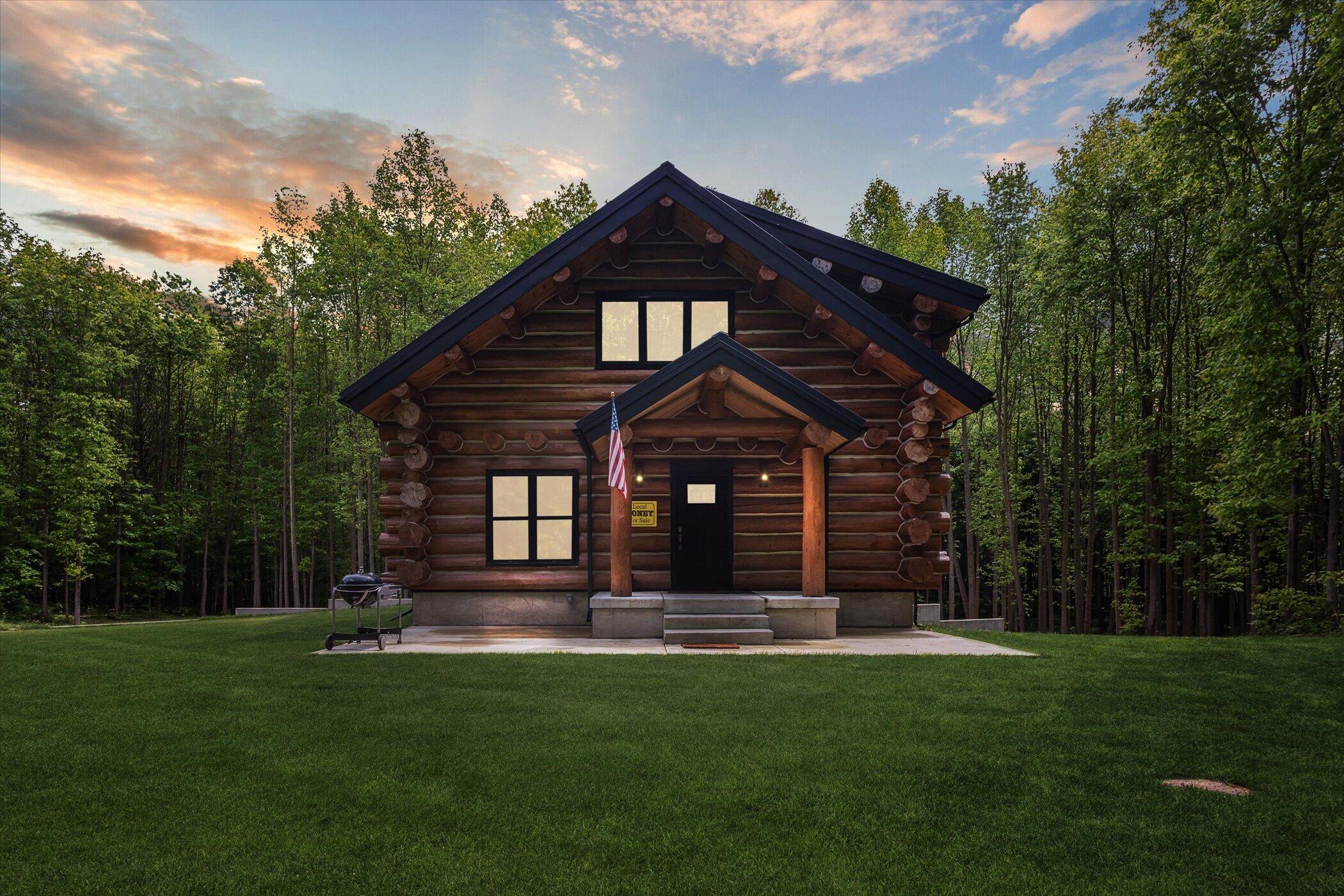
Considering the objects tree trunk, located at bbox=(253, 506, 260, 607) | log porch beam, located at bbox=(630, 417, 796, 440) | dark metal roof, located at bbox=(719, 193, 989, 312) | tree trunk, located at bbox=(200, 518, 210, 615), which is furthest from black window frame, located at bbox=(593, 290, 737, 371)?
tree trunk, located at bbox=(200, 518, 210, 615)

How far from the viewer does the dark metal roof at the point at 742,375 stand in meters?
10.7

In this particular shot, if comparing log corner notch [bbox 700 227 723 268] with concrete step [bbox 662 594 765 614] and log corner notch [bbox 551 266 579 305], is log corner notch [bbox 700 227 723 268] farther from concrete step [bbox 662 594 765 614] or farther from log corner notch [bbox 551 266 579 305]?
concrete step [bbox 662 594 765 614]

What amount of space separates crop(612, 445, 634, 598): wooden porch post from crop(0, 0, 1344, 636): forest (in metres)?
11.8

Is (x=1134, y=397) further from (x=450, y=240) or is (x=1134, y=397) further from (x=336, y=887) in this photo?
(x=450, y=240)

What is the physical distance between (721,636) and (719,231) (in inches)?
279

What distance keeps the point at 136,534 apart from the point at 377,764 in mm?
28972

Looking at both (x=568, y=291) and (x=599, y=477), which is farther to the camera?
(x=568, y=291)

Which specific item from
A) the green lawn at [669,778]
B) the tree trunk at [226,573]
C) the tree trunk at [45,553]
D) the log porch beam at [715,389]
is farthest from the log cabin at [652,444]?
the tree trunk at [226,573]

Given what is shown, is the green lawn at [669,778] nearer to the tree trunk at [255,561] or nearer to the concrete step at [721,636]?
the concrete step at [721,636]

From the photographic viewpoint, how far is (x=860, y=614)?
12.9 metres

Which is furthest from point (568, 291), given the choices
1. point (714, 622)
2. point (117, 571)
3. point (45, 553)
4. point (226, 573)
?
point (226, 573)

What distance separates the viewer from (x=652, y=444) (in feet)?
42.3

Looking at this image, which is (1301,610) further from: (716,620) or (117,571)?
(117,571)

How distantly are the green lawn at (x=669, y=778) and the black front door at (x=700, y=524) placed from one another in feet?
15.2
